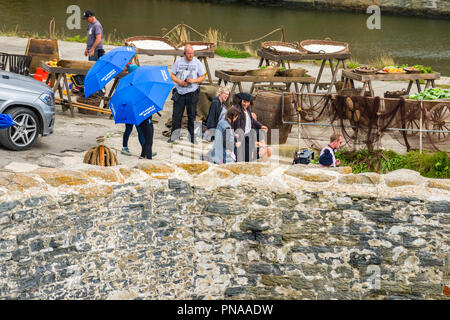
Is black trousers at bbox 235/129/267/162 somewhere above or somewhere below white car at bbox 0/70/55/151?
below

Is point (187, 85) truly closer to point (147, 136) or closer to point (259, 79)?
point (147, 136)

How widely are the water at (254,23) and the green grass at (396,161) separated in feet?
52.4

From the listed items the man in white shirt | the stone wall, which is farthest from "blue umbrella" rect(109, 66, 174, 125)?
the stone wall

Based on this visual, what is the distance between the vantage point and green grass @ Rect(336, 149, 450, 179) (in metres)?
11.1

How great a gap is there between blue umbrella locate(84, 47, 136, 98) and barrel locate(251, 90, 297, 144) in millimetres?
2461

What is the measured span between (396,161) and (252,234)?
15.9ft

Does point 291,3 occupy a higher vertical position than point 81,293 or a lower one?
higher

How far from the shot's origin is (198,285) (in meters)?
7.34

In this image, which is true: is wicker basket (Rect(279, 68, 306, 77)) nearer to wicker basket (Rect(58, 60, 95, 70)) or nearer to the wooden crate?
wicker basket (Rect(58, 60, 95, 70))

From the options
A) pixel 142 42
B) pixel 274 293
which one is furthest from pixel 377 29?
pixel 274 293

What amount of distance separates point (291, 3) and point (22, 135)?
132ft

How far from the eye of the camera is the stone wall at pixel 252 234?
6.84 m

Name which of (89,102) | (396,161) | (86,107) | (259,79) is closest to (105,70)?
(86,107)

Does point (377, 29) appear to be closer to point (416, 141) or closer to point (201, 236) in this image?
point (416, 141)
